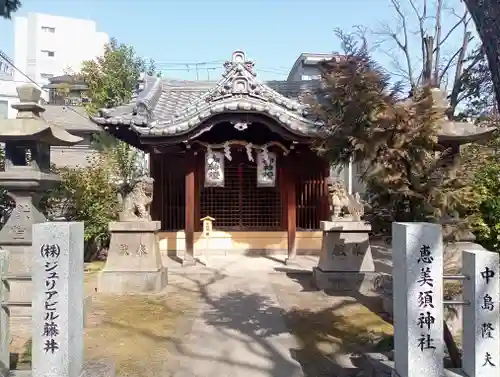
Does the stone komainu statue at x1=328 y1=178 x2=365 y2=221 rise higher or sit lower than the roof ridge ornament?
lower

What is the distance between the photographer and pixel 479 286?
12.8ft

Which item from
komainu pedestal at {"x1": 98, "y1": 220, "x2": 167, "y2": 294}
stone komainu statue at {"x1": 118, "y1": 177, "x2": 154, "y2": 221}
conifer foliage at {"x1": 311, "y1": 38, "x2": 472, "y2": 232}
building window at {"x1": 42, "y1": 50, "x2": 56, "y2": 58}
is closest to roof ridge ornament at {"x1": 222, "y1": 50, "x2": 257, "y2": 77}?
stone komainu statue at {"x1": 118, "y1": 177, "x2": 154, "y2": 221}

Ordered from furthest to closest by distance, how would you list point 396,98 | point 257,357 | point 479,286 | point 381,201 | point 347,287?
point 347,287 < point 257,357 < point 381,201 < point 396,98 < point 479,286

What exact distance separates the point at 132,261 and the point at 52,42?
147ft

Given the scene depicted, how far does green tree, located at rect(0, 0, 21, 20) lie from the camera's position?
34.7 ft

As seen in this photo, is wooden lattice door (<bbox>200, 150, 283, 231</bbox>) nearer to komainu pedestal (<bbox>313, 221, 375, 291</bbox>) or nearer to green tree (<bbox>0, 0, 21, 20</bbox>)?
komainu pedestal (<bbox>313, 221, 375, 291</bbox>)

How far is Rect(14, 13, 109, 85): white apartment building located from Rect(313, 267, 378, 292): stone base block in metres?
43.2

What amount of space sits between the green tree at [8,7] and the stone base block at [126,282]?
7.14m

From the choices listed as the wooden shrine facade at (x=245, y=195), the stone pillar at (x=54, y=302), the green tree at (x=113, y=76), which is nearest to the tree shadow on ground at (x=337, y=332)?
the stone pillar at (x=54, y=302)

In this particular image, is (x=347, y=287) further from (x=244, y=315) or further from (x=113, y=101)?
(x=113, y=101)

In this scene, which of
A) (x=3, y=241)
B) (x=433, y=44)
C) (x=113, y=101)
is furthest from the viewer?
(x=113, y=101)

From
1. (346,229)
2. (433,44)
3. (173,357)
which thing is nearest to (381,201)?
(173,357)

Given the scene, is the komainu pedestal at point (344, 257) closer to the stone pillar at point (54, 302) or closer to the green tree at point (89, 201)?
the stone pillar at point (54, 302)

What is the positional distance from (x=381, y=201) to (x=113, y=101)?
22.3m
